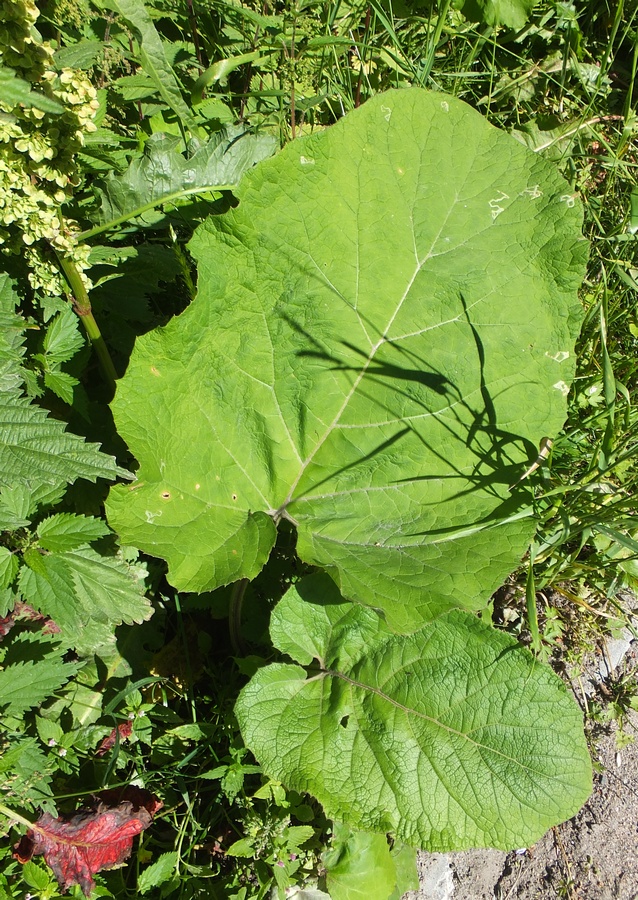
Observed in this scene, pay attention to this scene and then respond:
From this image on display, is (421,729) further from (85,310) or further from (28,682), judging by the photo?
(85,310)

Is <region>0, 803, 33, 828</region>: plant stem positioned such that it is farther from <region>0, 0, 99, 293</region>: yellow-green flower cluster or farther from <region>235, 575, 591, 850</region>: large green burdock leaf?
<region>0, 0, 99, 293</region>: yellow-green flower cluster

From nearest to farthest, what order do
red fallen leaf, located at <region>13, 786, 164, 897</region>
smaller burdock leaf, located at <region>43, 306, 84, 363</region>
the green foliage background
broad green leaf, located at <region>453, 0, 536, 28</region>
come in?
the green foliage background, red fallen leaf, located at <region>13, 786, 164, 897</region>, smaller burdock leaf, located at <region>43, 306, 84, 363</region>, broad green leaf, located at <region>453, 0, 536, 28</region>

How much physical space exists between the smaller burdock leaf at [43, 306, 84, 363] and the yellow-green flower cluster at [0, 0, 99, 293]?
302mm

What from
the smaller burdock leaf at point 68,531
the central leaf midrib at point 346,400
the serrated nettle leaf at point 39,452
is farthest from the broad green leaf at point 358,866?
the serrated nettle leaf at point 39,452

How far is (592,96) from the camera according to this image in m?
3.79

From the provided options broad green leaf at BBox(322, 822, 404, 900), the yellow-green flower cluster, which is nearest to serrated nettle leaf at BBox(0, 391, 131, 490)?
the yellow-green flower cluster

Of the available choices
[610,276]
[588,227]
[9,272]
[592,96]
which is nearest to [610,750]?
[610,276]

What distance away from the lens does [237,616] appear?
2.49 m

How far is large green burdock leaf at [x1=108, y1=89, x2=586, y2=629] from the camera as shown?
2.12 metres

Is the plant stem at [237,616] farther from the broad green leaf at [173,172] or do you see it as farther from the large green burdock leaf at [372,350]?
the broad green leaf at [173,172]

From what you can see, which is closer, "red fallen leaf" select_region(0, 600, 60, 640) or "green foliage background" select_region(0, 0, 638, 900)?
"green foliage background" select_region(0, 0, 638, 900)

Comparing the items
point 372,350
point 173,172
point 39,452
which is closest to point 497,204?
point 372,350

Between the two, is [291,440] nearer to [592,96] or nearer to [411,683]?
[411,683]

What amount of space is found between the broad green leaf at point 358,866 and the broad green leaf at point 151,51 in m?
2.51
